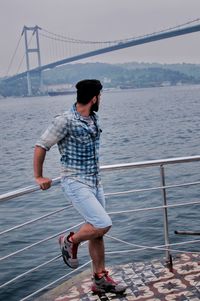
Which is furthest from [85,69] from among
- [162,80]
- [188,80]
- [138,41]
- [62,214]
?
[62,214]

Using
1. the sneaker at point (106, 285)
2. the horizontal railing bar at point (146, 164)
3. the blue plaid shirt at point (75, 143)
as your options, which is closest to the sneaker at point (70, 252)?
the sneaker at point (106, 285)

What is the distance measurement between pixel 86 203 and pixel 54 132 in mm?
446

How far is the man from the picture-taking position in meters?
2.68

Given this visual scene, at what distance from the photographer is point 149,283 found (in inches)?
125

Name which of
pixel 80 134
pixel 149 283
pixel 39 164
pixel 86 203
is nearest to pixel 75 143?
pixel 80 134

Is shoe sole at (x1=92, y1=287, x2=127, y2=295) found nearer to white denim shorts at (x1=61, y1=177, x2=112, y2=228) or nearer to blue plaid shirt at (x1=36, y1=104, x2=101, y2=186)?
white denim shorts at (x1=61, y1=177, x2=112, y2=228)

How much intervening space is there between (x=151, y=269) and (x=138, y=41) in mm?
43711

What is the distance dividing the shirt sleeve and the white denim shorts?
0.85 ft

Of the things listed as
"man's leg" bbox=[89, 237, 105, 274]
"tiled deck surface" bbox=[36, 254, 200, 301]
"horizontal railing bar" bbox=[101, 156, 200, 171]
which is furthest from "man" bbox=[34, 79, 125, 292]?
"tiled deck surface" bbox=[36, 254, 200, 301]

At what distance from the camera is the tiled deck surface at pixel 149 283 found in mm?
2996

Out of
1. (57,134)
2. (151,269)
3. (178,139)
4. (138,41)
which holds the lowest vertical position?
(178,139)

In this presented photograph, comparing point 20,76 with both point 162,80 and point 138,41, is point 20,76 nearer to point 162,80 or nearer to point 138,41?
point 138,41

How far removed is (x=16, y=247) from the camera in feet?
25.7

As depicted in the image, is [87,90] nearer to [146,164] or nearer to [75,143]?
[75,143]
